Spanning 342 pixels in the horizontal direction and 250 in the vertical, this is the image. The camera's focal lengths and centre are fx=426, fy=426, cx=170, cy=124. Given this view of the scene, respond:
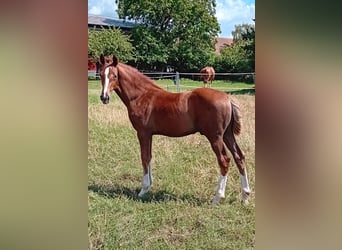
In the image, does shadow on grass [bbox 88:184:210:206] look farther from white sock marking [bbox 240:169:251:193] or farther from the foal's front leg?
white sock marking [bbox 240:169:251:193]

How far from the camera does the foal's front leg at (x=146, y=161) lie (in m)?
1.90

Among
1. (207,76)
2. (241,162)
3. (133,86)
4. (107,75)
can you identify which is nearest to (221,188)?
(241,162)

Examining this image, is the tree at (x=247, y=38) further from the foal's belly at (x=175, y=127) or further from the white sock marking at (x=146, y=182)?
the white sock marking at (x=146, y=182)

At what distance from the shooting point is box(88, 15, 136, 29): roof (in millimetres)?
1826

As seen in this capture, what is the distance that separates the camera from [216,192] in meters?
1.89

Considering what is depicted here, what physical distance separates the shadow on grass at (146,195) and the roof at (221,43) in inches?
26.3

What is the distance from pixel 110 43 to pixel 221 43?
49 cm

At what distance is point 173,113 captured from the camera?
1934mm

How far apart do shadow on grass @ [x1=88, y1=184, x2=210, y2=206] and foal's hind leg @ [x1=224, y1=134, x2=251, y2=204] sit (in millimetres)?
167

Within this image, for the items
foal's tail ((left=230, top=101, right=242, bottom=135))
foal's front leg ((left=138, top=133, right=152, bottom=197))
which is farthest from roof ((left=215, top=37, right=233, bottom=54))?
foal's front leg ((left=138, top=133, right=152, bottom=197))
